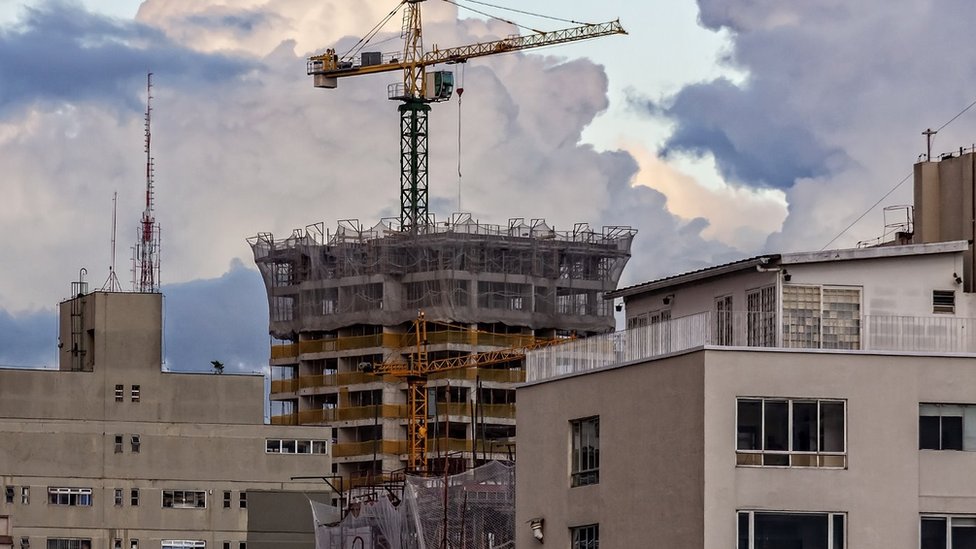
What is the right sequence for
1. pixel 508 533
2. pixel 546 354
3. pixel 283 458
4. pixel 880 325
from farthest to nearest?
1. pixel 283 458
2. pixel 508 533
3. pixel 546 354
4. pixel 880 325

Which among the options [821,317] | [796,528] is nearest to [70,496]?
[821,317]

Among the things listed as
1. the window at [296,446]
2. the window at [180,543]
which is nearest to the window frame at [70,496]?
the window at [180,543]

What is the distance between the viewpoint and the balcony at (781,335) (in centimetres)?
6588

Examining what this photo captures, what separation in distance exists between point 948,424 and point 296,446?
377 feet

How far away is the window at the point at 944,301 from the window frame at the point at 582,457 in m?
10.4

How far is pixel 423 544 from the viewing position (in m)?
90.4

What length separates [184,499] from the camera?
172 m

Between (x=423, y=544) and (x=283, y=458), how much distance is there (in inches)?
3343

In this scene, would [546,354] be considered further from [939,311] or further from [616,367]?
[939,311]

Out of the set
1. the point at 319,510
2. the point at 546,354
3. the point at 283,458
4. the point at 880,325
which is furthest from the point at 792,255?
the point at 283,458

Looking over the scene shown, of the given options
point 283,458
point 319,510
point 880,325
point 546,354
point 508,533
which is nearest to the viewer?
point 880,325

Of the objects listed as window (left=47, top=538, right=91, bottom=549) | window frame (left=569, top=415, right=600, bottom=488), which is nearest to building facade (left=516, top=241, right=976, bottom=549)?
window frame (left=569, top=415, right=600, bottom=488)

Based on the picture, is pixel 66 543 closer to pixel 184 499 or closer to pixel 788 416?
pixel 184 499

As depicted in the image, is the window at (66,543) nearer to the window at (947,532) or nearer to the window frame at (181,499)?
the window frame at (181,499)
